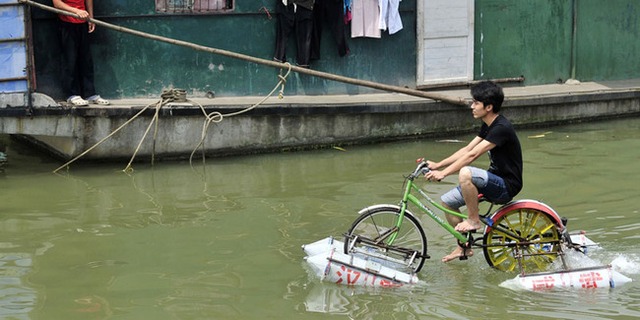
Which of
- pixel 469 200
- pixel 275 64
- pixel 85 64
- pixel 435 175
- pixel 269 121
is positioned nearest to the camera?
pixel 435 175

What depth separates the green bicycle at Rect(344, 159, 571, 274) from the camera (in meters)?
7.11

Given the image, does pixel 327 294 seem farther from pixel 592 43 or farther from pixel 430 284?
pixel 592 43

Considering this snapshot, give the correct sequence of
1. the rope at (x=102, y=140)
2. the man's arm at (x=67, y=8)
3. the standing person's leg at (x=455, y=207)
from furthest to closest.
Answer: the man's arm at (x=67, y=8), the rope at (x=102, y=140), the standing person's leg at (x=455, y=207)

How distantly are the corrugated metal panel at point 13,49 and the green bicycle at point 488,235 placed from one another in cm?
532

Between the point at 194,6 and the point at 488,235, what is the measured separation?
641cm

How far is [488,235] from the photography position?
7.23 meters

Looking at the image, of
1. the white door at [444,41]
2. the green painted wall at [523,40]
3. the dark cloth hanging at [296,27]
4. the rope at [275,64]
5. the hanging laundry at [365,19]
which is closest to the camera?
the rope at [275,64]

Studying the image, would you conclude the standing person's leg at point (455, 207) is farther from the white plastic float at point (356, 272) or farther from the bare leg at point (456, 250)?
the white plastic float at point (356, 272)

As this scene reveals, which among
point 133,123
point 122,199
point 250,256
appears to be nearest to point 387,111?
point 133,123

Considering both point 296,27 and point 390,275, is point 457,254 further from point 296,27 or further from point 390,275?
point 296,27

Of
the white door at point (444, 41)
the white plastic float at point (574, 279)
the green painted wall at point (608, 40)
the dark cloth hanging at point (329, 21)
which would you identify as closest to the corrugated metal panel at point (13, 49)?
the dark cloth hanging at point (329, 21)

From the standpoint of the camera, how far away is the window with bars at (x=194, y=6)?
12.2 m

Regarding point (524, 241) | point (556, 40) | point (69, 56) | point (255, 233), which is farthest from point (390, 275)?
point (556, 40)

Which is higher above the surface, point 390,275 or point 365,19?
point 365,19
